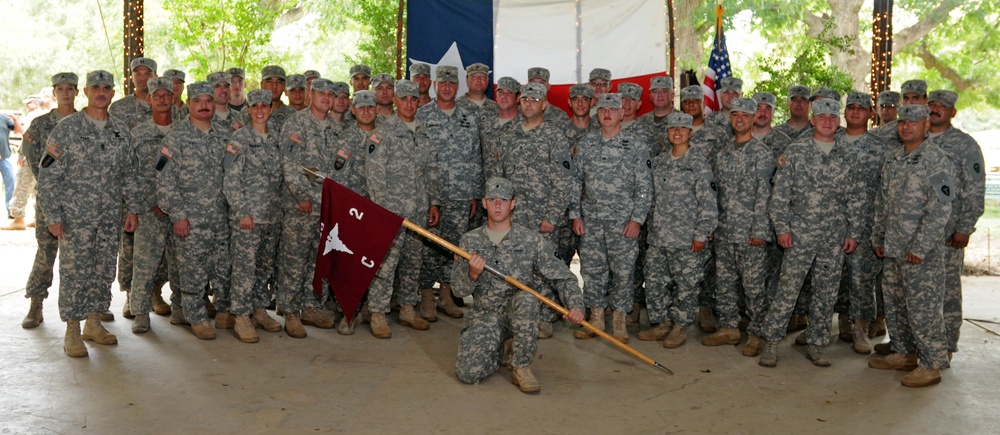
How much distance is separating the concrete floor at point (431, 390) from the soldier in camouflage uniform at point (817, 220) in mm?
306

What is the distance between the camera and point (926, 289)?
18.6 ft

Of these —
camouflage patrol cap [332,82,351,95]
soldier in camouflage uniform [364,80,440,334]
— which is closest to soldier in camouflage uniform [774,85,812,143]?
soldier in camouflage uniform [364,80,440,334]

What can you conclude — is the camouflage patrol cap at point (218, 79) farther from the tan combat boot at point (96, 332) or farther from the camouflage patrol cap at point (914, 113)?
the camouflage patrol cap at point (914, 113)

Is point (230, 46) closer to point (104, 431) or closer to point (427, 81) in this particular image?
point (427, 81)

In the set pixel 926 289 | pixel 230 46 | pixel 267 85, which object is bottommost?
pixel 926 289

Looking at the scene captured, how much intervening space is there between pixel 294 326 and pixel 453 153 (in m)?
1.83

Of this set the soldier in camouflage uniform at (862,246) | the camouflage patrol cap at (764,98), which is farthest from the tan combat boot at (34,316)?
the soldier in camouflage uniform at (862,246)

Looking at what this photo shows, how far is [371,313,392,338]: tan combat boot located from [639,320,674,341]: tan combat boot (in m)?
1.86

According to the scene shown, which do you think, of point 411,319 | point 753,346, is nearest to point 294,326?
point 411,319

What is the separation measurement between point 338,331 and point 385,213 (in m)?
1.31

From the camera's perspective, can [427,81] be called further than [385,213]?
Yes

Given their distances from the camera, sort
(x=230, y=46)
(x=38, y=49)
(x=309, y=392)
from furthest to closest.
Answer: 1. (x=38, y=49)
2. (x=230, y=46)
3. (x=309, y=392)

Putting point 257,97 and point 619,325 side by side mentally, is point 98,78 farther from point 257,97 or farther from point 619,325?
Answer: point 619,325

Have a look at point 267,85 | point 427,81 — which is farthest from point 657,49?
point 267,85
